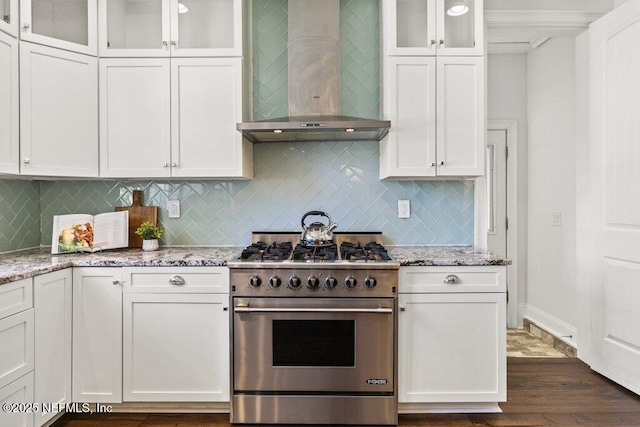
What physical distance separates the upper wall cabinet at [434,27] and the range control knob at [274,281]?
1.53 meters

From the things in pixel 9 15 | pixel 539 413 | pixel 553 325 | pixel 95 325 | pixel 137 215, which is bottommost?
pixel 539 413

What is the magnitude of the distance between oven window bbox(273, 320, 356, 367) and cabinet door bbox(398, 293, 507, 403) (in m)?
0.30

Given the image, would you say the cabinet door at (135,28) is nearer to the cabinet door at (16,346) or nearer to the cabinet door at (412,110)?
the cabinet door at (412,110)

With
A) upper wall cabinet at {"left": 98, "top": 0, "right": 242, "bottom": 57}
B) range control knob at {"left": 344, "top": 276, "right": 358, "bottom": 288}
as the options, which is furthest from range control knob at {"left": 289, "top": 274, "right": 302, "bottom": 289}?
upper wall cabinet at {"left": 98, "top": 0, "right": 242, "bottom": 57}

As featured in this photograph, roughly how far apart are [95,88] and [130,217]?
86 cm

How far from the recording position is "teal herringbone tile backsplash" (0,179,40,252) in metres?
2.50

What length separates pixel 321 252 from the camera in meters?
2.27

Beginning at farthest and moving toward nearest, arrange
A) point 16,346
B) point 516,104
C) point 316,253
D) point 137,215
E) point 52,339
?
point 516,104 < point 137,215 < point 316,253 < point 52,339 < point 16,346

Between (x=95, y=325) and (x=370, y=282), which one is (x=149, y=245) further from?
(x=370, y=282)

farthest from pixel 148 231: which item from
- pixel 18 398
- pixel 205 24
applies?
pixel 205 24

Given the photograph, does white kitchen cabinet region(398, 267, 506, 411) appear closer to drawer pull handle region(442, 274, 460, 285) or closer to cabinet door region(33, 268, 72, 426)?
drawer pull handle region(442, 274, 460, 285)

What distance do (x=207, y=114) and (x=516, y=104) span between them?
10.1 feet

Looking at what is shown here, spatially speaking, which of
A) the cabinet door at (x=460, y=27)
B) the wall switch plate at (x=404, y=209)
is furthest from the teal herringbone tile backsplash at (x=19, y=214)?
the cabinet door at (x=460, y=27)

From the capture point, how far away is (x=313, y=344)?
6.98 ft
